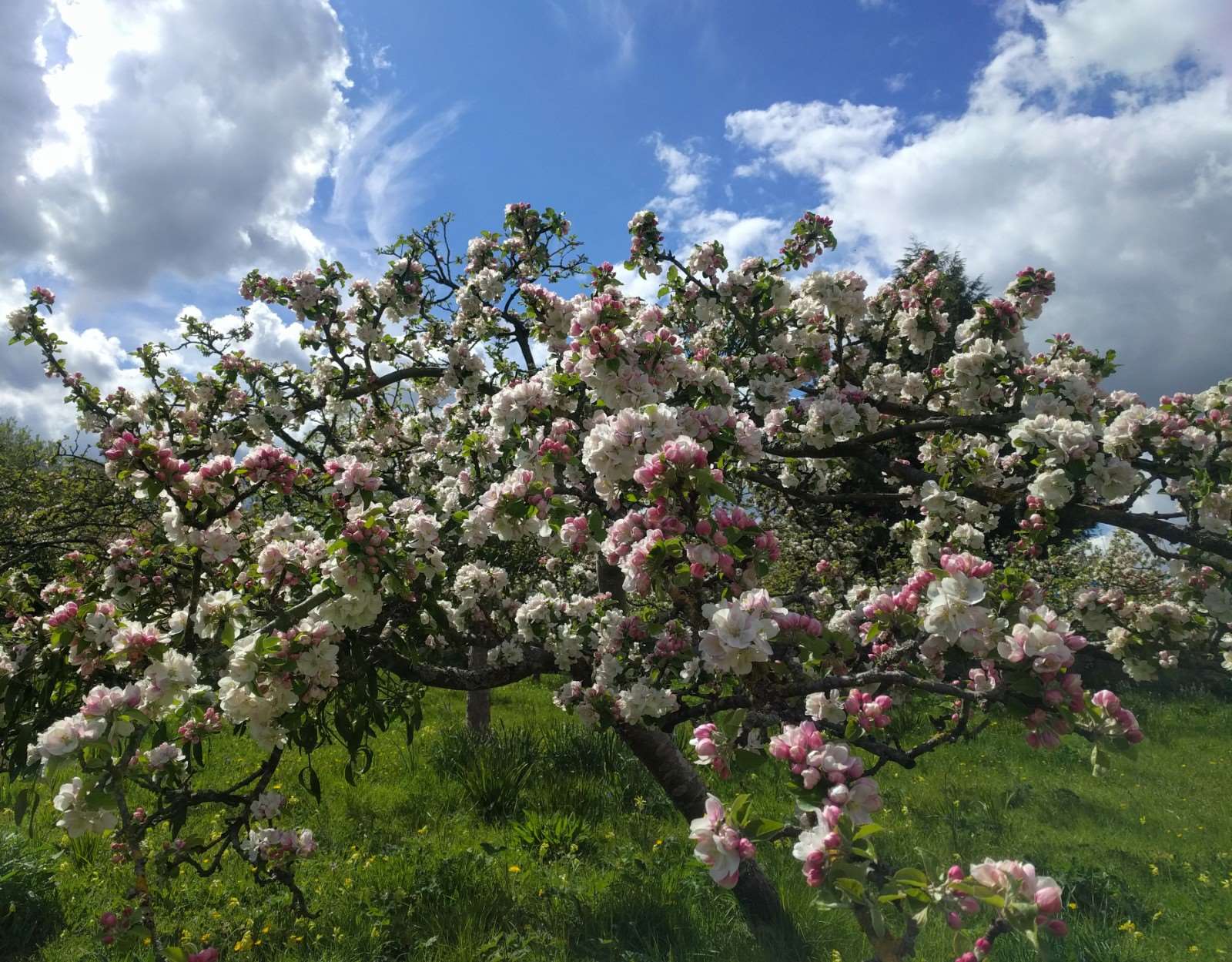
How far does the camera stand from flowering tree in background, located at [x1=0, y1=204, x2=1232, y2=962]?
2016 millimetres

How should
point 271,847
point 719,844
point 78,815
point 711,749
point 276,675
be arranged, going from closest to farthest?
point 719,844 → point 711,749 → point 78,815 → point 276,675 → point 271,847

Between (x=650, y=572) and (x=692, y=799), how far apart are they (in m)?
2.91

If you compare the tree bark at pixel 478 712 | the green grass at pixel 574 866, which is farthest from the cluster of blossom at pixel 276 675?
the tree bark at pixel 478 712

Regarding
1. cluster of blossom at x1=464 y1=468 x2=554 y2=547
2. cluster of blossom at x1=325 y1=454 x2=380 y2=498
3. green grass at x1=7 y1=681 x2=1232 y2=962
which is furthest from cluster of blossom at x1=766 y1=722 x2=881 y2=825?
cluster of blossom at x1=325 y1=454 x2=380 y2=498

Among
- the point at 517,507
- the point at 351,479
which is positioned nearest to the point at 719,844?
the point at 517,507

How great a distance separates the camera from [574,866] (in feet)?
16.6

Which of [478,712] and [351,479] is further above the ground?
[351,479]

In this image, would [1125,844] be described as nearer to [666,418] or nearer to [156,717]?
[666,418]

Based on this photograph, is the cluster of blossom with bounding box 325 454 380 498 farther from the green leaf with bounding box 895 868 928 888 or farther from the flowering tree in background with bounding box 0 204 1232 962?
the green leaf with bounding box 895 868 928 888

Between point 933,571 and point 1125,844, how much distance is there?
268 inches

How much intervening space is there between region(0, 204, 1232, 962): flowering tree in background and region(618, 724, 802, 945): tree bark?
26 mm

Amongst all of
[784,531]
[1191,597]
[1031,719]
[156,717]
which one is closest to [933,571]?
[1031,719]

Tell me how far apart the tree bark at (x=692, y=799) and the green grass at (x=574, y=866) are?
139 mm

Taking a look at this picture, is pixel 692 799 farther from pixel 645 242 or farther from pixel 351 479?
pixel 645 242
